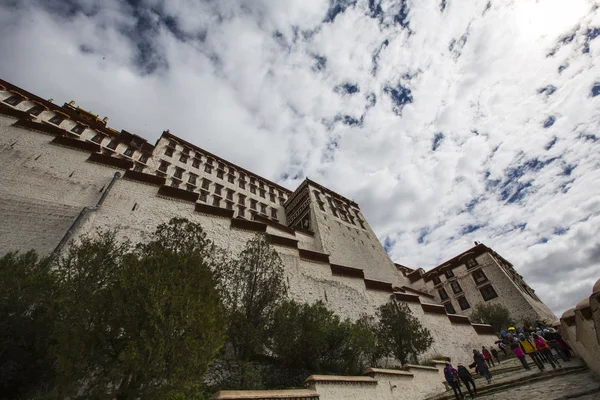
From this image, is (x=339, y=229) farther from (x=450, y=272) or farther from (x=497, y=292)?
(x=497, y=292)

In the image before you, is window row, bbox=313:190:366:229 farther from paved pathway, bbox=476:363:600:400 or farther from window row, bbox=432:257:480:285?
paved pathway, bbox=476:363:600:400

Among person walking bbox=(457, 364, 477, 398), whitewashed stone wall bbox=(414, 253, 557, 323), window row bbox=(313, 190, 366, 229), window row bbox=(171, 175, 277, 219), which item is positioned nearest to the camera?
person walking bbox=(457, 364, 477, 398)

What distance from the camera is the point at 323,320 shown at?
1071 cm

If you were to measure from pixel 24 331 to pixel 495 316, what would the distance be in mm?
32489

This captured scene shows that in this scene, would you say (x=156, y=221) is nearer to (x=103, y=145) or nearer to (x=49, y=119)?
(x=103, y=145)

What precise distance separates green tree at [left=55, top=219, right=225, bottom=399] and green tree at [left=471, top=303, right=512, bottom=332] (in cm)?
2876

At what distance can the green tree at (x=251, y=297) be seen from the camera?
896cm

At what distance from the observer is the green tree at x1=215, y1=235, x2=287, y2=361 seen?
29.4 feet

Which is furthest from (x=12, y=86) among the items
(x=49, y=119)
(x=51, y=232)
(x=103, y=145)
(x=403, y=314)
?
(x=403, y=314)

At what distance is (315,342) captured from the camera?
988 centimetres

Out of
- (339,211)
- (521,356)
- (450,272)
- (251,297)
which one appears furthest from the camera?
(450,272)

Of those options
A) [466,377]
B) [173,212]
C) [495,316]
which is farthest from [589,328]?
[495,316]

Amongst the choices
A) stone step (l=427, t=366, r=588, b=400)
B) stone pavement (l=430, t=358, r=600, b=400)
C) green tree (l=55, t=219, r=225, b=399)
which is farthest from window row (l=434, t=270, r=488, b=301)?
green tree (l=55, t=219, r=225, b=399)

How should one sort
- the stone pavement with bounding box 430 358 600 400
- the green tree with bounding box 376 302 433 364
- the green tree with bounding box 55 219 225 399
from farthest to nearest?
the green tree with bounding box 376 302 433 364
the stone pavement with bounding box 430 358 600 400
the green tree with bounding box 55 219 225 399
